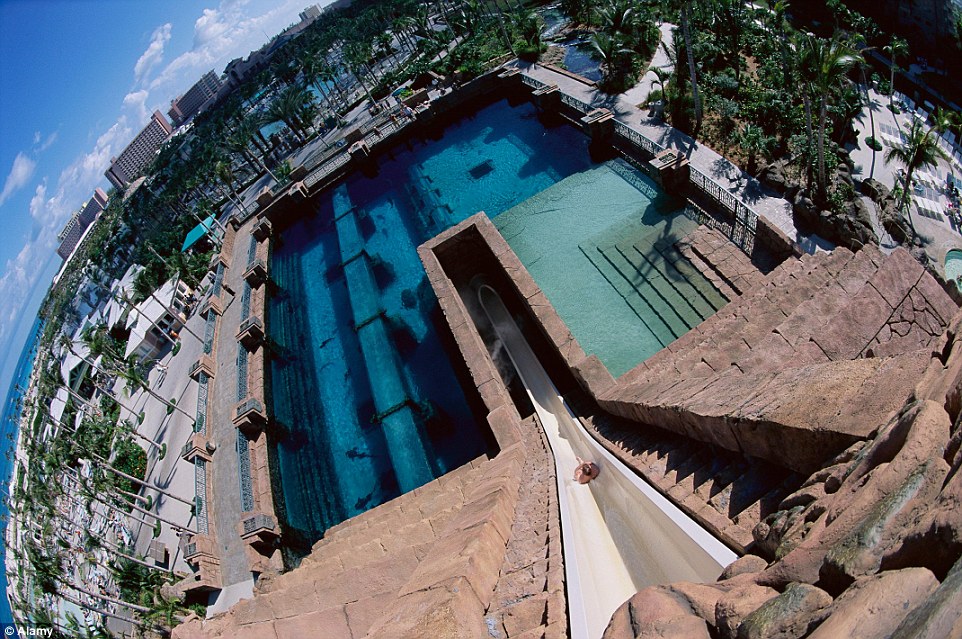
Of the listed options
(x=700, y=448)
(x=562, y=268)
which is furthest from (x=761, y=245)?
(x=700, y=448)

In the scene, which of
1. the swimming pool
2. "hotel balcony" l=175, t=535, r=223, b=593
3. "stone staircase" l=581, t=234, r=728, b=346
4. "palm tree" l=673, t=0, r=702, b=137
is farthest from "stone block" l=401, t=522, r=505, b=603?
"palm tree" l=673, t=0, r=702, b=137

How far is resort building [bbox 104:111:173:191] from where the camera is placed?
352 ft

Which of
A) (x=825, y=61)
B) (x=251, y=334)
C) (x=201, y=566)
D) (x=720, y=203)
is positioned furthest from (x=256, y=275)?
(x=825, y=61)

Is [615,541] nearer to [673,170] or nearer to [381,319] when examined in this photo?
[673,170]

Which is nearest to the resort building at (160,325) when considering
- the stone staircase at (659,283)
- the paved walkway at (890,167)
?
the stone staircase at (659,283)

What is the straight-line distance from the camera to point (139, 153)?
113 meters

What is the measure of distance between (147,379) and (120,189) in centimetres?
9561

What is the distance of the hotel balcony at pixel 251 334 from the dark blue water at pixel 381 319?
1100mm

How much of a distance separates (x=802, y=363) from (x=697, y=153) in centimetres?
1608

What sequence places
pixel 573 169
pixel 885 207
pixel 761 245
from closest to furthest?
1. pixel 761 245
2. pixel 885 207
3. pixel 573 169

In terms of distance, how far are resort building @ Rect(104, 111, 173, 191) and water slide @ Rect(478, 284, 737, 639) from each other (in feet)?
409

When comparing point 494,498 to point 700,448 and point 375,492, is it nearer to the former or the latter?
point 700,448

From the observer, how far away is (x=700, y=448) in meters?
6.60

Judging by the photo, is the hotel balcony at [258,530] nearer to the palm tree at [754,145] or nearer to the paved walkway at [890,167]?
the palm tree at [754,145]
